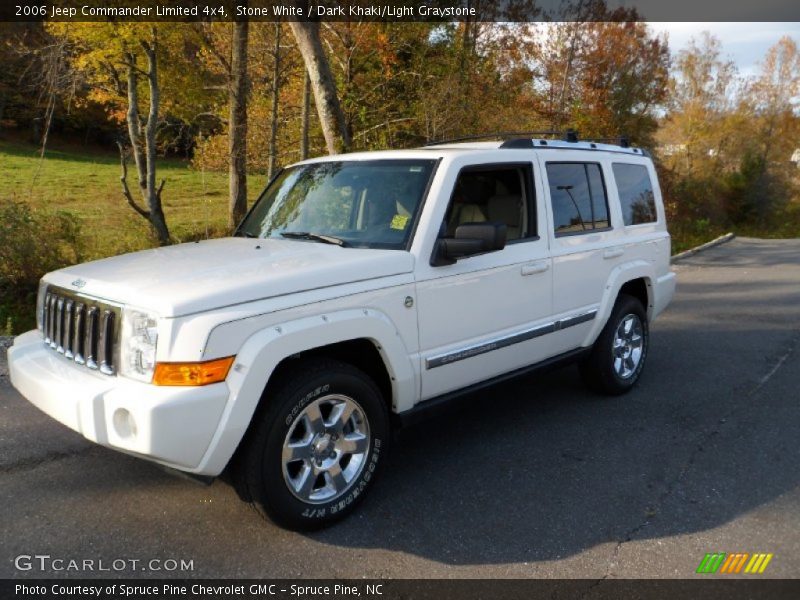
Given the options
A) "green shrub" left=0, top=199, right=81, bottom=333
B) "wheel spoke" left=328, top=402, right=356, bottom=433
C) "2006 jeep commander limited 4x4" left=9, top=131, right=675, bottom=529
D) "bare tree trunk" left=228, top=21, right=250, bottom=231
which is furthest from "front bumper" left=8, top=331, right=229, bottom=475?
"bare tree trunk" left=228, top=21, right=250, bottom=231

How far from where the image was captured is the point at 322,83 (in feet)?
34.5

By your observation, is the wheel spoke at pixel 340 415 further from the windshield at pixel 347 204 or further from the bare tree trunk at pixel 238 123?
the bare tree trunk at pixel 238 123

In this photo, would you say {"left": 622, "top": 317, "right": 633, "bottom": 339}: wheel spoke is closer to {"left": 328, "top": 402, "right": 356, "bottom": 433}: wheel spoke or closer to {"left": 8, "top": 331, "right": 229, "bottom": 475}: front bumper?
{"left": 328, "top": 402, "right": 356, "bottom": 433}: wheel spoke

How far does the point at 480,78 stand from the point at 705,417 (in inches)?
453

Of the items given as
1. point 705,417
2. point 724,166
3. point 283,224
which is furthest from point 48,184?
point 724,166

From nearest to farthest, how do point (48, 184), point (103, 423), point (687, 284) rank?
point (103, 423), point (687, 284), point (48, 184)

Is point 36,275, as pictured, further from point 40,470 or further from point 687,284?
point 687,284

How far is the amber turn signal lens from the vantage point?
2.91 meters

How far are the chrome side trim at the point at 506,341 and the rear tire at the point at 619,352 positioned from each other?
0.40 m

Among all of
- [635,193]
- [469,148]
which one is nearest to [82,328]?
[469,148]

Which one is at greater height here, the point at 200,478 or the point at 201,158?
the point at 201,158

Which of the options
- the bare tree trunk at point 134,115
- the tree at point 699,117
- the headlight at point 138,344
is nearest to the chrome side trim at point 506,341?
the headlight at point 138,344

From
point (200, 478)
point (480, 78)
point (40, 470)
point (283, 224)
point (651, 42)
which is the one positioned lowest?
point (40, 470)

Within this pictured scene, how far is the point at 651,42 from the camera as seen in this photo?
28469 mm
